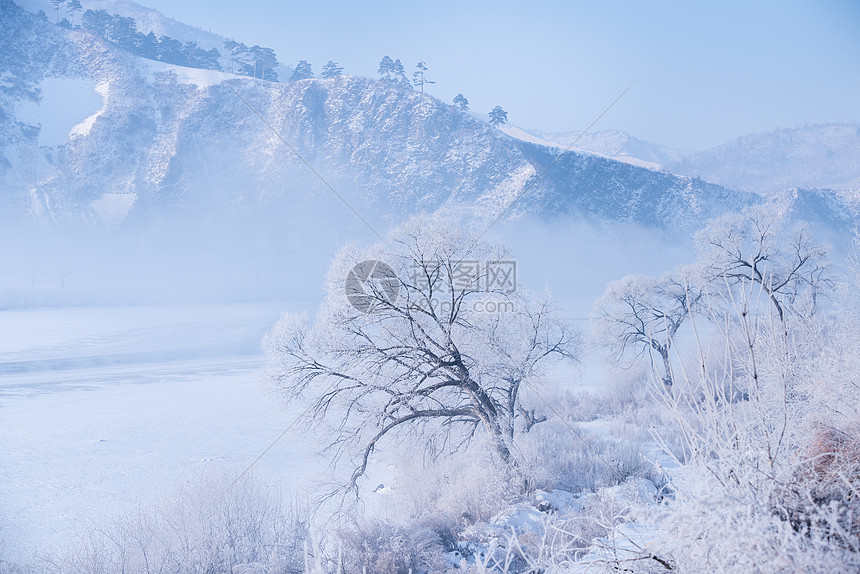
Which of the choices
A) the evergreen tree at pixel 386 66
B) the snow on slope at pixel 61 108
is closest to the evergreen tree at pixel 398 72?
the evergreen tree at pixel 386 66

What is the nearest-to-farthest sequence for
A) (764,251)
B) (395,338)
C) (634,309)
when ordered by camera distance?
(395,338)
(764,251)
(634,309)

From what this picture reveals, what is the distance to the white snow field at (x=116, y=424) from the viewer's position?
1140 cm

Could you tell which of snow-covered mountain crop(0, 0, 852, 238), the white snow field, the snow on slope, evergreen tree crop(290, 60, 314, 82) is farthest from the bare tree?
evergreen tree crop(290, 60, 314, 82)

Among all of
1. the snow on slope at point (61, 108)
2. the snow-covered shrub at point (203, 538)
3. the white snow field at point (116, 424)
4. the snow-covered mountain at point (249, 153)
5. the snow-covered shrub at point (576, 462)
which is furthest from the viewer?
the snow on slope at point (61, 108)

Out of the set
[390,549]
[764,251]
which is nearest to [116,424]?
[390,549]

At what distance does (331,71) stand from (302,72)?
7.21 m

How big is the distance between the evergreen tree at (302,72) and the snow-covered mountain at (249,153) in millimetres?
3950

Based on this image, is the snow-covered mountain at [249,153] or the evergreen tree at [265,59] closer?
the snow-covered mountain at [249,153]

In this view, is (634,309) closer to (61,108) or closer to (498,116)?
(498,116)

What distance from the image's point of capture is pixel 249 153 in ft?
279

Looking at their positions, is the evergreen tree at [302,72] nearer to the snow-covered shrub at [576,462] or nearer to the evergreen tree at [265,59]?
the evergreen tree at [265,59]

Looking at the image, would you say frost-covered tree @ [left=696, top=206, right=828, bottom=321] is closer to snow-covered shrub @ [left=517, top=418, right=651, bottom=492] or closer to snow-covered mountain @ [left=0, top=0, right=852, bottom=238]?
snow-covered shrub @ [left=517, top=418, right=651, bottom=492]

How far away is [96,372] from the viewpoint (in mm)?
26203

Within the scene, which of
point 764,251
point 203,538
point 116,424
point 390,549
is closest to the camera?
point 390,549
